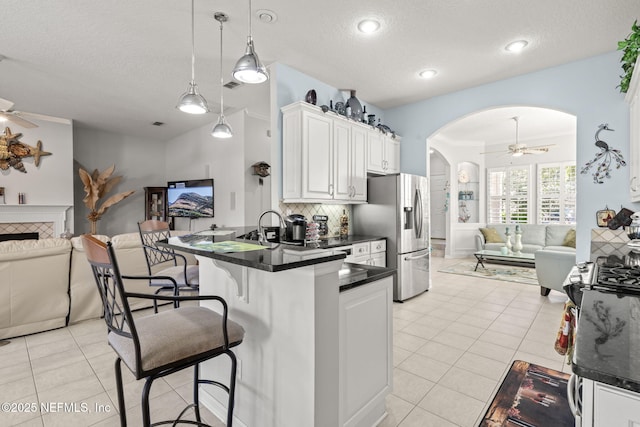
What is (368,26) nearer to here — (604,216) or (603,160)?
(603,160)

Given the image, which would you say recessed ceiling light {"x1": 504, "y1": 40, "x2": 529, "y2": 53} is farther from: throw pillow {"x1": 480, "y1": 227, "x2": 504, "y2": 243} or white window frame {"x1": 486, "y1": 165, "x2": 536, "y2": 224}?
white window frame {"x1": 486, "y1": 165, "x2": 536, "y2": 224}

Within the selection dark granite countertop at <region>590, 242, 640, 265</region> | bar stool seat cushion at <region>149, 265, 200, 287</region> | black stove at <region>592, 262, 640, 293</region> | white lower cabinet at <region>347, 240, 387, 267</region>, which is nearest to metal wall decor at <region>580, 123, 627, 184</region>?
dark granite countertop at <region>590, 242, 640, 265</region>

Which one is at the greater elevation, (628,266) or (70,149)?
(70,149)

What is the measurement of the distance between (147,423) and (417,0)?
3128 mm

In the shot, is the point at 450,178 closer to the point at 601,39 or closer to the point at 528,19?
the point at 601,39

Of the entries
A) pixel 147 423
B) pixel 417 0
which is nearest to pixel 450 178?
pixel 417 0

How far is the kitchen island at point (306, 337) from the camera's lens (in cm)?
131

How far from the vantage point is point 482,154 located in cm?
790

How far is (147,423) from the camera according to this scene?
1120mm

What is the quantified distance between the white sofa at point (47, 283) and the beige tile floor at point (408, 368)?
0.14 metres

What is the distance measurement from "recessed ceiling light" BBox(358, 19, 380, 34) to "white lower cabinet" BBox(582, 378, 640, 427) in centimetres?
287

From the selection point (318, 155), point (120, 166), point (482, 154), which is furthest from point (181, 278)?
point (482, 154)

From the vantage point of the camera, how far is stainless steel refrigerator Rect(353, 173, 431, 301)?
161 inches

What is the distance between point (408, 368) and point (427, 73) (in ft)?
10.9
